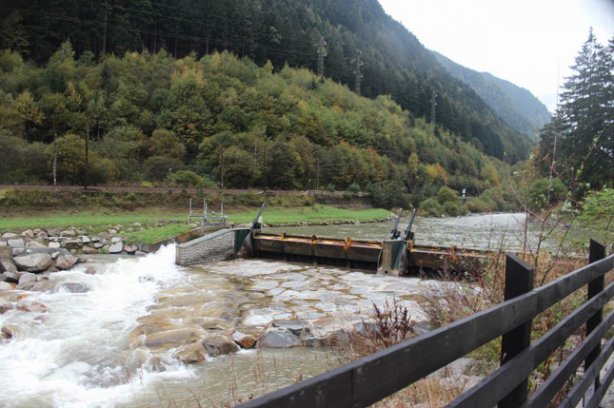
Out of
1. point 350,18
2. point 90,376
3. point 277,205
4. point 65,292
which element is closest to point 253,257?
point 65,292

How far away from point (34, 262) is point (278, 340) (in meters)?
10.1

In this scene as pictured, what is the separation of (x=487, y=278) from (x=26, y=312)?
29.1 ft

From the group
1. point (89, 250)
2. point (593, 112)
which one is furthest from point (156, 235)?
point (593, 112)

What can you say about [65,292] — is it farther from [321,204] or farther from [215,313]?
[321,204]

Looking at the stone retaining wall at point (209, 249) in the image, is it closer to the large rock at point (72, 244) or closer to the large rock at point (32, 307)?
the large rock at point (32, 307)

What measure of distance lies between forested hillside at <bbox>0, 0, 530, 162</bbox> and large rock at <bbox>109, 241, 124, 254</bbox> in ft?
113

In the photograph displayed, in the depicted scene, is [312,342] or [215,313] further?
[215,313]

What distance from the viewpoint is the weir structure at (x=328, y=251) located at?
46.9 feet

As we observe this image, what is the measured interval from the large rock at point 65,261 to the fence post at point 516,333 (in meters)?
15.4

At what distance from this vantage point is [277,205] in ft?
153

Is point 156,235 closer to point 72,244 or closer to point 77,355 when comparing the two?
point 72,244

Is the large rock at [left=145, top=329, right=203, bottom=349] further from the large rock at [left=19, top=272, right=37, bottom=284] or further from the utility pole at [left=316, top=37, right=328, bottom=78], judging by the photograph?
the utility pole at [left=316, top=37, right=328, bottom=78]

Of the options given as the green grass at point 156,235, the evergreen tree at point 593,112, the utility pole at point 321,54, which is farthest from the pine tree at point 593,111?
the utility pole at point 321,54

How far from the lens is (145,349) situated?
24.2 ft
